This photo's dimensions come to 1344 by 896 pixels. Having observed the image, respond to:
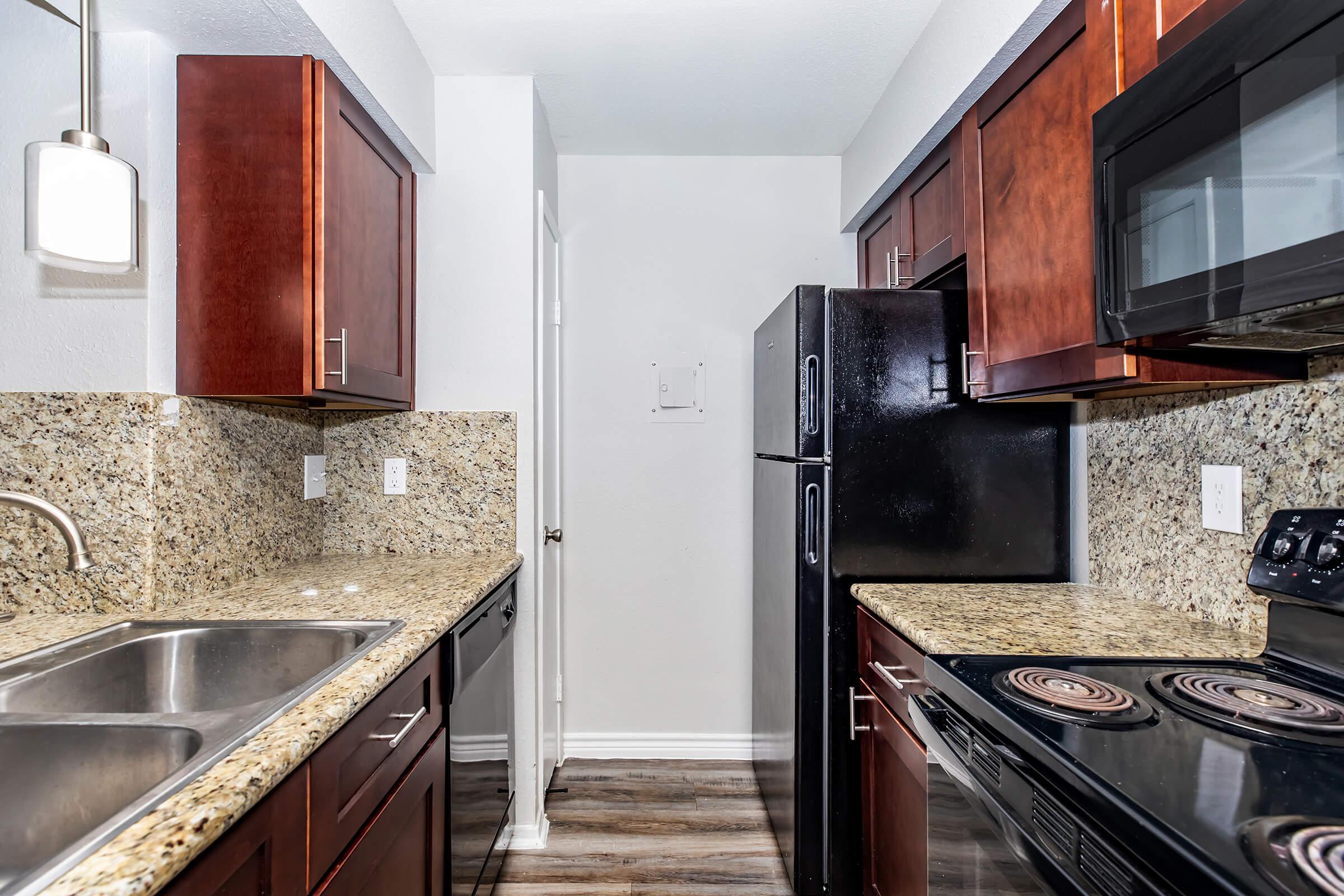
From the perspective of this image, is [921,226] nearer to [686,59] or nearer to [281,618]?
[686,59]

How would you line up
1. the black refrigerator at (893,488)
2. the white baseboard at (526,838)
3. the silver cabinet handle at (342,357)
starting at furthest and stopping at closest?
the white baseboard at (526,838) → the black refrigerator at (893,488) → the silver cabinet handle at (342,357)

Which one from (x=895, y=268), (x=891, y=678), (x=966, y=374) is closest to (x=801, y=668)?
(x=891, y=678)

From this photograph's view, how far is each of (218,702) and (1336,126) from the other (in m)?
1.80

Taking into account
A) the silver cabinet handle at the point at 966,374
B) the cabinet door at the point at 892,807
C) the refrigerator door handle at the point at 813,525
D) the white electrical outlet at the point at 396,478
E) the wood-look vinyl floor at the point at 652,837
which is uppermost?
the silver cabinet handle at the point at 966,374

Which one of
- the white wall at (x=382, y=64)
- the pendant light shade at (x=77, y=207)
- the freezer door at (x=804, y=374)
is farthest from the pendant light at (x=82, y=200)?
the freezer door at (x=804, y=374)

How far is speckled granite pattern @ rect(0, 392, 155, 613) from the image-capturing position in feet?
4.37

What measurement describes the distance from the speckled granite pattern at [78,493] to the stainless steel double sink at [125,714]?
0.18 metres

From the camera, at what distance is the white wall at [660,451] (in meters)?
2.64

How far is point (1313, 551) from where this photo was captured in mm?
1035

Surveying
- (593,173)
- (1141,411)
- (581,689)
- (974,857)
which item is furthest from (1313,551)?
(593,173)

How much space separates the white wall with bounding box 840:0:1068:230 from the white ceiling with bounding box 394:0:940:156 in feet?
0.24

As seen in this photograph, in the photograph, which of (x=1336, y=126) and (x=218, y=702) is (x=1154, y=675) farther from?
(x=218, y=702)

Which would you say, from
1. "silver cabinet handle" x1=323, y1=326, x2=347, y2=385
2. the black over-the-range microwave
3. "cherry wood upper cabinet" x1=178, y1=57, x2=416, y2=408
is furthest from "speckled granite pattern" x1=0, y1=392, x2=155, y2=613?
the black over-the-range microwave

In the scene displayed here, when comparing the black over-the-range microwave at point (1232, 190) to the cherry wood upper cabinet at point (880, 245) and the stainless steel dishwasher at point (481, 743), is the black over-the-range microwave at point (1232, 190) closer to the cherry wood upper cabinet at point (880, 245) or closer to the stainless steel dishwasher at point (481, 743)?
the cherry wood upper cabinet at point (880, 245)
